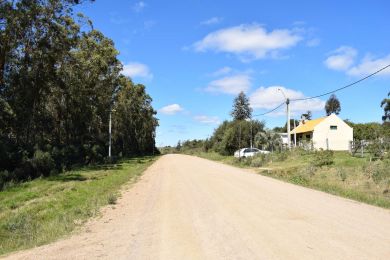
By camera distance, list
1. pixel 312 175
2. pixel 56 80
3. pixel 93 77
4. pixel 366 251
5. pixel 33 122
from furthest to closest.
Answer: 1. pixel 93 77
2. pixel 33 122
3. pixel 56 80
4. pixel 312 175
5. pixel 366 251

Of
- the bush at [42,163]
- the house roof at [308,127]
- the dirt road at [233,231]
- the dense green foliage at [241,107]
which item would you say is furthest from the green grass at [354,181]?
the dense green foliage at [241,107]

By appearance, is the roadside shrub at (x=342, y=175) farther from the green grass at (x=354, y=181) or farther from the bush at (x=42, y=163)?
the bush at (x=42, y=163)

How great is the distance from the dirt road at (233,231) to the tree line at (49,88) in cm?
1425

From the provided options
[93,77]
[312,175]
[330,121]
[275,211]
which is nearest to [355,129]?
[330,121]

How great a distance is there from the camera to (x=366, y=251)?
7641 millimetres

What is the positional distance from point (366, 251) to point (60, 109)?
130 feet

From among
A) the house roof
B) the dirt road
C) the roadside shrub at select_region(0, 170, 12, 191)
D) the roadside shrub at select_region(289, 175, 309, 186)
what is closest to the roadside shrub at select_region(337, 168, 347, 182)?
the roadside shrub at select_region(289, 175, 309, 186)

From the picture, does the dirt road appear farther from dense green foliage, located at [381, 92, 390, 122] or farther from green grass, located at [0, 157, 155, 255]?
dense green foliage, located at [381, 92, 390, 122]

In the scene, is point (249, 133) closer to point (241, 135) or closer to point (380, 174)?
point (241, 135)

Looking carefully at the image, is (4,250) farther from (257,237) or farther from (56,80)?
(56,80)

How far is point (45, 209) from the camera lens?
1430 cm

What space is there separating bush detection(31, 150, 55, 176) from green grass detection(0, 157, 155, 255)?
5154mm

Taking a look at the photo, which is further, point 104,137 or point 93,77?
point 104,137

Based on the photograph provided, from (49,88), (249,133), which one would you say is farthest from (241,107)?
(49,88)
